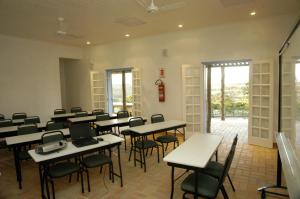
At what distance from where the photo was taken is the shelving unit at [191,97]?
600 centimetres

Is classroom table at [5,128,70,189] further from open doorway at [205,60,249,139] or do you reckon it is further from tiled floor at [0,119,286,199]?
open doorway at [205,60,249,139]

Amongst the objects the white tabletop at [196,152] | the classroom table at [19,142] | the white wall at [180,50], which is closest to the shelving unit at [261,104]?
the white wall at [180,50]

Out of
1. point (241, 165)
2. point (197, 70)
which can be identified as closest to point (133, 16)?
point (197, 70)

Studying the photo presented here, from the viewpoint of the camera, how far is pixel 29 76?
6.82 meters

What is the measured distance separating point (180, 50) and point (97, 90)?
4069 millimetres

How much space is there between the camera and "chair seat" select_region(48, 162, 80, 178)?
109 inches

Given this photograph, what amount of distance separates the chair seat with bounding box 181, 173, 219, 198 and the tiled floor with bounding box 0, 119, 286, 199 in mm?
660

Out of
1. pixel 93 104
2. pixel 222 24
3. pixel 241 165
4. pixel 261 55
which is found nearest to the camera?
pixel 241 165

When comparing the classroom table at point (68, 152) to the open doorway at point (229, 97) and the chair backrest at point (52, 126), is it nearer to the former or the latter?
the chair backrest at point (52, 126)

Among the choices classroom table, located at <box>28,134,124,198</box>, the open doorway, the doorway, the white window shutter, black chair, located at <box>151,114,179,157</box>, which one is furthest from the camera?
the open doorway

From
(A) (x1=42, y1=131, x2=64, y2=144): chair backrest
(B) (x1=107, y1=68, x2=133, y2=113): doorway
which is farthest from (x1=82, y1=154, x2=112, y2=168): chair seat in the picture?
(B) (x1=107, y1=68, x2=133, y2=113): doorway

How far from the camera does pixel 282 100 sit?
10.6 ft

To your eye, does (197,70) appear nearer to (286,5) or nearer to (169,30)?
(169,30)

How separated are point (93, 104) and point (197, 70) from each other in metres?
4.79
